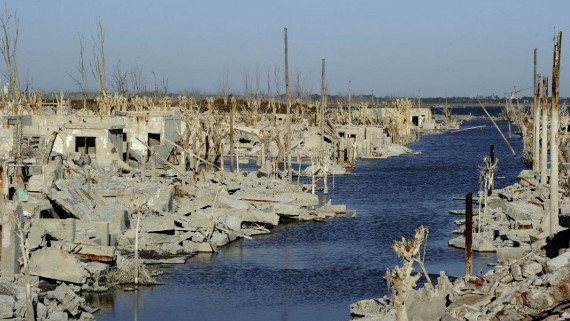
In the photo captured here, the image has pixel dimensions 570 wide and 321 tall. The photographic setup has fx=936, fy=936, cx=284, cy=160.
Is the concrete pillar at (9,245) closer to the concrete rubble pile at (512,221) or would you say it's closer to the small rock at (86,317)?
the small rock at (86,317)

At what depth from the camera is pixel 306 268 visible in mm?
21562

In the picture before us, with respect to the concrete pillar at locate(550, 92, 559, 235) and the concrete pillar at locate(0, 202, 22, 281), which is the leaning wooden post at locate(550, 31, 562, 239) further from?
the concrete pillar at locate(0, 202, 22, 281)

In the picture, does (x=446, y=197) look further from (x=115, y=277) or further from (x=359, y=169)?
(x=115, y=277)

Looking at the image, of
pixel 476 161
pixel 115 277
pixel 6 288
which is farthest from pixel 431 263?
pixel 476 161

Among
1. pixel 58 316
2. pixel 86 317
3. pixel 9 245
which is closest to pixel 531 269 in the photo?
pixel 86 317

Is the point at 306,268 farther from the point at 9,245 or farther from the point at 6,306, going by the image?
the point at 6,306

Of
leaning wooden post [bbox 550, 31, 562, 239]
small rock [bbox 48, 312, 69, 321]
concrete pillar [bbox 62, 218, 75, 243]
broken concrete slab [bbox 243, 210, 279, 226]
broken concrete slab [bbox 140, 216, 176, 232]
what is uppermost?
leaning wooden post [bbox 550, 31, 562, 239]

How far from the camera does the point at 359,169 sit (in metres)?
48.9

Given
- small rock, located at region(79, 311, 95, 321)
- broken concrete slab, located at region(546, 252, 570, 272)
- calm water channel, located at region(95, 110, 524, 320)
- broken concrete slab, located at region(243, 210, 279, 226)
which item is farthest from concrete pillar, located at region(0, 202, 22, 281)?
broken concrete slab, located at region(243, 210, 279, 226)

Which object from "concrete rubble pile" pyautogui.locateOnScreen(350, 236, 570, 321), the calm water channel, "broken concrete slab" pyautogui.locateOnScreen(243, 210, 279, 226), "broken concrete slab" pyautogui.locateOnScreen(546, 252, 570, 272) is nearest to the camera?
"concrete rubble pile" pyautogui.locateOnScreen(350, 236, 570, 321)

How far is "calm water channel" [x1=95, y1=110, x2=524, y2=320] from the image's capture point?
17.4 metres

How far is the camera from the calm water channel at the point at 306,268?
1744cm

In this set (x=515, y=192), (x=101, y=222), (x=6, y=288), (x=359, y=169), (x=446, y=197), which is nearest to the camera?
(x=6, y=288)

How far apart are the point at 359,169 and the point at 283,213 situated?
20677 mm
